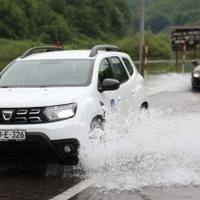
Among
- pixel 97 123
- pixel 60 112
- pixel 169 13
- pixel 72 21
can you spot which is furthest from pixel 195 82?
pixel 169 13

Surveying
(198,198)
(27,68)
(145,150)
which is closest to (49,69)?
(27,68)

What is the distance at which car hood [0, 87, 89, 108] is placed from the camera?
735cm

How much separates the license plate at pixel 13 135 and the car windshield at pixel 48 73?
1.34 meters

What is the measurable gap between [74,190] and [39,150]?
0.79 metres

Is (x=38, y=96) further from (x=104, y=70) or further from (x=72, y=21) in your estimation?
(x=72, y=21)

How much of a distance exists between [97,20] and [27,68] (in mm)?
114461

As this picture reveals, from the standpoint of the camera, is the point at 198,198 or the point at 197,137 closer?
the point at 198,198

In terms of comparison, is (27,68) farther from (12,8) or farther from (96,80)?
(12,8)

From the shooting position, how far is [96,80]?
28.1ft

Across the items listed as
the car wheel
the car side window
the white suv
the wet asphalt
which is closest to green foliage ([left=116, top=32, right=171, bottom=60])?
the car side window

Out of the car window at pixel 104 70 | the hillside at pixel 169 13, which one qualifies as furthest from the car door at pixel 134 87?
the hillside at pixel 169 13

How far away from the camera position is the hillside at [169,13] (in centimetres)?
12606

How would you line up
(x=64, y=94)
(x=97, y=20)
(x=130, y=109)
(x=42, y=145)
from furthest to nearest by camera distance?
(x=97, y=20)
(x=130, y=109)
(x=64, y=94)
(x=42, y=145)

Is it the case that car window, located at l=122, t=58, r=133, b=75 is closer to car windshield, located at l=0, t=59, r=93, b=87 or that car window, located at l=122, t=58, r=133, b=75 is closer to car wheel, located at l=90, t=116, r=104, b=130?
car windshield, located at l=0, t=59, r=93, b=87
